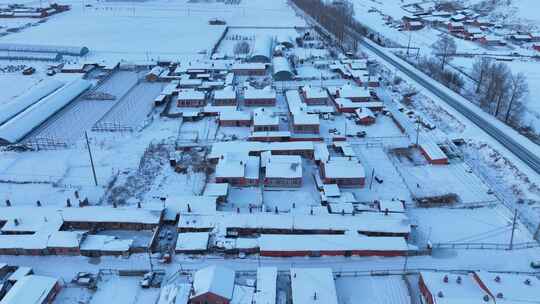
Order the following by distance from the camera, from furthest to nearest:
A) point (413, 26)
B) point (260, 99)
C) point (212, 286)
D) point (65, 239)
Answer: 1. point (413, 26)
2. point (260, 99)
3. point (65, 239)
4. point (212, 286)

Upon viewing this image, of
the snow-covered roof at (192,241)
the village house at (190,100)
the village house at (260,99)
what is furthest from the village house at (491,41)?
the snow-covered roof at (192,241)

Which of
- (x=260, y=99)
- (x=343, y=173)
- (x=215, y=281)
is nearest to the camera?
(x=215, y=281)

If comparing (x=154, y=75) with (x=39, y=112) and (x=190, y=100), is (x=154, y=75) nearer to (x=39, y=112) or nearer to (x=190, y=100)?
(x=190, y=100)

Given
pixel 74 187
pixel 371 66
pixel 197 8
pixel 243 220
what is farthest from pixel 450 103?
pixel 197 8

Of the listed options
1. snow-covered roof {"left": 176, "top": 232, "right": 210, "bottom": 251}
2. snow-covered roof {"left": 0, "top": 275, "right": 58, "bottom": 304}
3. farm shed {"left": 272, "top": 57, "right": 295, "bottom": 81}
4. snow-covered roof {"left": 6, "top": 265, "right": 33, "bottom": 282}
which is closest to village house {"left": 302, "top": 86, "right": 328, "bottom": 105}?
farm shed {"left": 272, "top": 57, "right": 295, "bottom": 81}

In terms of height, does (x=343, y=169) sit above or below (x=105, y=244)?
above

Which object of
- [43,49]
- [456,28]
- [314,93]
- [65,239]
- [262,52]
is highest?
[456,28]

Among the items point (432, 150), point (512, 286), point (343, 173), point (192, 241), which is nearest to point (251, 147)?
point (343, 173)
